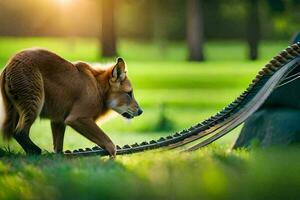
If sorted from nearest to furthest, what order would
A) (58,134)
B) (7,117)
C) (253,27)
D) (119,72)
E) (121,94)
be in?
1. (7,117)
2. (58,134)
3. (119,72)
4. (121,94)
5. (253,27)

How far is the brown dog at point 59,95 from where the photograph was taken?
8.01 meters

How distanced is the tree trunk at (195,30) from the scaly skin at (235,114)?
2606 centimetres

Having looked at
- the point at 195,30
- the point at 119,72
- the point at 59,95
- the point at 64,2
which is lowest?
the point at 64,2

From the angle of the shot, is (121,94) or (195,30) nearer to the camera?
(121,94)

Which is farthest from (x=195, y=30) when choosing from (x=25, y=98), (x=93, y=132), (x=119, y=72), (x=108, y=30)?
(x=25, y=98)

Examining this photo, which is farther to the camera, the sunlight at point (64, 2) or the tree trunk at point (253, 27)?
the sunlight at point (64, 2)

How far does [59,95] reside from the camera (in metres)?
8.32

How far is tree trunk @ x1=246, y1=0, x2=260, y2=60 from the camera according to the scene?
1516 inches

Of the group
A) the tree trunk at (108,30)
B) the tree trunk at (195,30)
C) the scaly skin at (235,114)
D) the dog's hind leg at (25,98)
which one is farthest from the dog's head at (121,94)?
the tree trunk at (108,30)

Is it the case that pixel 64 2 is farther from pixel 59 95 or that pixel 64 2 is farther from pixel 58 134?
pixel 59 95

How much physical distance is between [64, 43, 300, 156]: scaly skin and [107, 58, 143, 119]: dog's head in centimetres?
45

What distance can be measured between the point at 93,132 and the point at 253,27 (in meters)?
32.3

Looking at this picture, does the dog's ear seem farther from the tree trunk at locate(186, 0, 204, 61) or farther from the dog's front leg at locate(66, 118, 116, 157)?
the tree trunk at locate(186, 0, 204, 61)

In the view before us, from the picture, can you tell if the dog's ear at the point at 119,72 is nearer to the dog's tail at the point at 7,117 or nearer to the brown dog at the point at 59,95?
the brown dog at the point at 59,95
